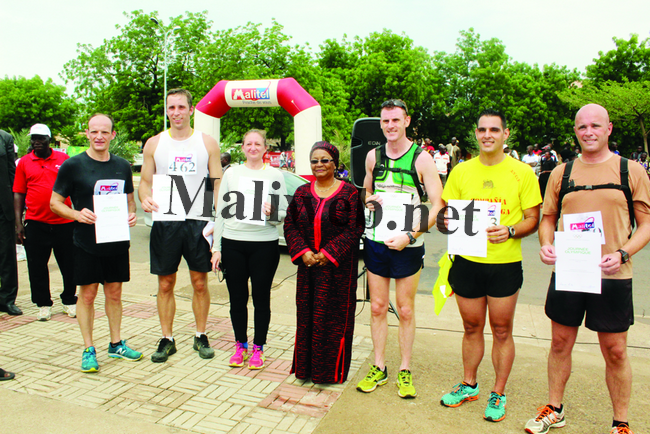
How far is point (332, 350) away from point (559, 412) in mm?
1577

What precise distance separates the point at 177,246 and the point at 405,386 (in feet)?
7.20

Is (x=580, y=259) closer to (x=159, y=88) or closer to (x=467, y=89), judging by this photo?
(x=159, y=88)

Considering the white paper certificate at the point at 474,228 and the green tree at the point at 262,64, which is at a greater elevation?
the green tree at the point at 262,64

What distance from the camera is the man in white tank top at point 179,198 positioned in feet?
13.3

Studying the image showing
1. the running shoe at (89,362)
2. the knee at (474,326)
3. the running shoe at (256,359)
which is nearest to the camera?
the knee at (474,326)

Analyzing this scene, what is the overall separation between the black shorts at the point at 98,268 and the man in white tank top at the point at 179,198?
256 mm

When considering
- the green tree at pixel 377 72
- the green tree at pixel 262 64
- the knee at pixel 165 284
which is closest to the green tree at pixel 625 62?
the green tree at pixel 377 72

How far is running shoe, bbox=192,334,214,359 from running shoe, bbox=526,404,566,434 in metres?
2.57

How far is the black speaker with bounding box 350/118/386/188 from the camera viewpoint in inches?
208

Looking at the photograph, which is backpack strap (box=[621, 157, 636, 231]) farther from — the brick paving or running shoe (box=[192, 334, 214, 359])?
running shoe (box=[192, 334, 214, 359])

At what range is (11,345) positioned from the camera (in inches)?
172

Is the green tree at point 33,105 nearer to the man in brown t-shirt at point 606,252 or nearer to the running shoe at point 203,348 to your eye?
the running shoe at point 203,348

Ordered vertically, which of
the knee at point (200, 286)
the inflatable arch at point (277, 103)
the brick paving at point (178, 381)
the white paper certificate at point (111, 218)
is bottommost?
the brick paving at point (178, 381)

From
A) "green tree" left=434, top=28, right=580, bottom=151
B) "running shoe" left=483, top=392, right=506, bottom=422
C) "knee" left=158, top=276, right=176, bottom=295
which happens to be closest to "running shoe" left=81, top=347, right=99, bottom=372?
"knee" left=158, top=276, right=176, bottom=295
